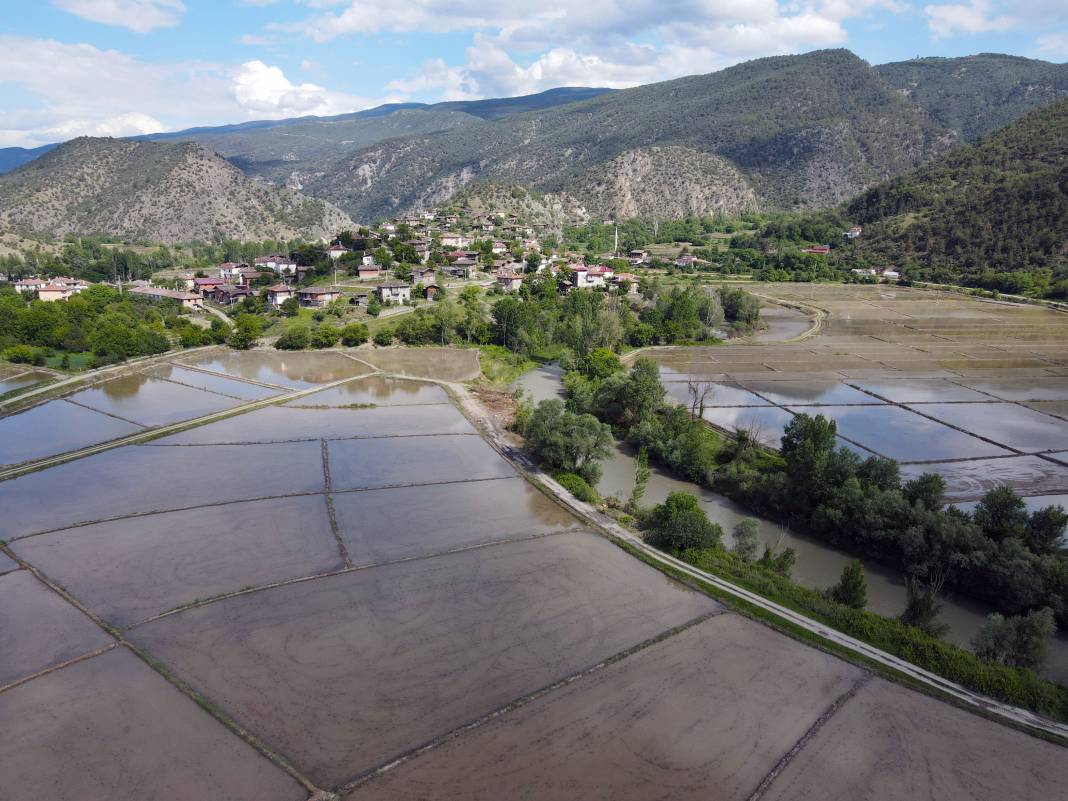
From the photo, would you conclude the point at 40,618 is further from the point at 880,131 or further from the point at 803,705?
the point at 880,131

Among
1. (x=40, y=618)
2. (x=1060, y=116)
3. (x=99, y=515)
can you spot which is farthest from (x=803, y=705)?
(x=1060, y=116)

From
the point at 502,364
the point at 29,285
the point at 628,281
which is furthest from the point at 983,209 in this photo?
the point at 29,285

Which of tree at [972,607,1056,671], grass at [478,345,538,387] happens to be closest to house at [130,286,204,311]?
grass at [478,345,538,387]

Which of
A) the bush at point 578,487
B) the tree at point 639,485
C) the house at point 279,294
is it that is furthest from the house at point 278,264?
the tree at point 639,485

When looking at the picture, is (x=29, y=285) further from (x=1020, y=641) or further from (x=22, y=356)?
(x=1020, y=641)

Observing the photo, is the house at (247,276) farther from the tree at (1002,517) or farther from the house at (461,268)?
the tree at (1002,517)
